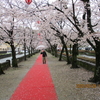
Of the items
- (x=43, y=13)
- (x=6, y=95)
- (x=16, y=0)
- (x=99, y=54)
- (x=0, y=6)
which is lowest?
(x=6, y=95)

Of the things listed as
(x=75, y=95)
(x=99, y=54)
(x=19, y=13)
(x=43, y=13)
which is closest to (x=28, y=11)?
(x=19, y=13)

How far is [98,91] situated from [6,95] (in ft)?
13.0

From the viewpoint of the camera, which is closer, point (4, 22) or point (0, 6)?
point (0, 6)

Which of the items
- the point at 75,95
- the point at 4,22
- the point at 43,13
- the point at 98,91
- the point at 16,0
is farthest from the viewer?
the point at 4,22

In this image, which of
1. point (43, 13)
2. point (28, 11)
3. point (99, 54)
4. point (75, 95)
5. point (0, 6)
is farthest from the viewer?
point (0, 6)

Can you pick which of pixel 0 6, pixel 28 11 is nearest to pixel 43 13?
pixel 28 11

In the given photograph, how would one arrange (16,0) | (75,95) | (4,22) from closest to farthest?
(75,95) → (16,0) → (4,22)

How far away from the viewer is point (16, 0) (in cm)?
1171

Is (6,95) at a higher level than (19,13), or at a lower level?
lower

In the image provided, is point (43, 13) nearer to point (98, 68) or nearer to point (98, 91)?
point (98, 68)

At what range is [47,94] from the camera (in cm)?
506

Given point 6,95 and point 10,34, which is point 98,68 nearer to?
point 6,95

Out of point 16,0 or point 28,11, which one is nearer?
point 28,11

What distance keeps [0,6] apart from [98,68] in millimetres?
8674
